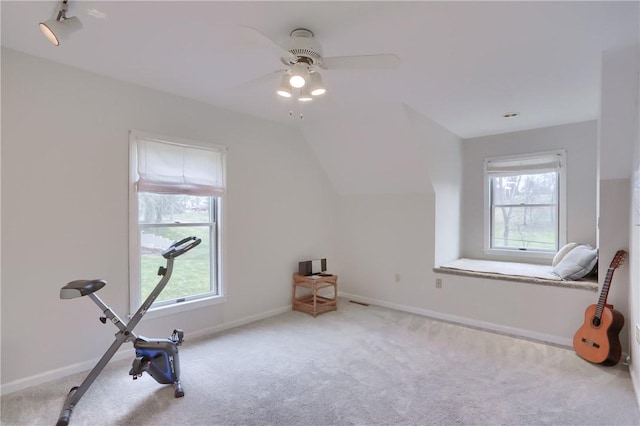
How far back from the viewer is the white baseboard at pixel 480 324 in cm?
316

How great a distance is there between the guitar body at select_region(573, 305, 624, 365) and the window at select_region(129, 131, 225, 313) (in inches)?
133

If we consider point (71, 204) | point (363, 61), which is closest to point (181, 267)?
point (71, 204)

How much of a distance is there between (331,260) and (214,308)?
1929 millimetres

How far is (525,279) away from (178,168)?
3.60 metres

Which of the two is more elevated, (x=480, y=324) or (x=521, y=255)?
(x=521, y=255)

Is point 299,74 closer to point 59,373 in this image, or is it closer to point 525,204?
point 59,373

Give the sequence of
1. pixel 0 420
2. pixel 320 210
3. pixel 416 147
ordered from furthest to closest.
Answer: pixel 320 210 < pixel 416 147 < pixel 0 420

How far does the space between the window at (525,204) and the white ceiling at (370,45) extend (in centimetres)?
107

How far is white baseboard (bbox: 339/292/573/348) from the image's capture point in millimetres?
3158

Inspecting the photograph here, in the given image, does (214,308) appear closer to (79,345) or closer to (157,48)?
(79,345)

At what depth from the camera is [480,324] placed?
11.9ft

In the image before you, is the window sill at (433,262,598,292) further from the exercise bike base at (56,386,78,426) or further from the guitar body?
the exercise bike base at (56,386,78,426)

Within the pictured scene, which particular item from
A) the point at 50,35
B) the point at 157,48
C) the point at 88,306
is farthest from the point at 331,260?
the point at 50,35

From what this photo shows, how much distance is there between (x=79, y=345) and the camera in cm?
261
